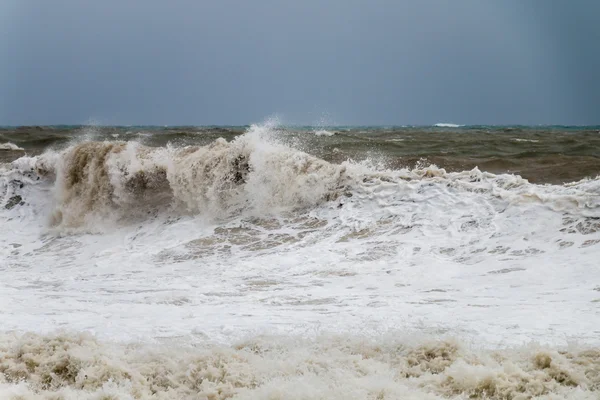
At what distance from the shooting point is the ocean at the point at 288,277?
3.84 metres

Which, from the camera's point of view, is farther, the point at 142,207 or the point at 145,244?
the point at 142,207

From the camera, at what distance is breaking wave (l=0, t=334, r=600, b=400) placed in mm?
3533

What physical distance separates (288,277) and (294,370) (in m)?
2.93

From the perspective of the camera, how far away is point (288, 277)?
22.3ft

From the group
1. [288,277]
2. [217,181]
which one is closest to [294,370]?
[288,277]

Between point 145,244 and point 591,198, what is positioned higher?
point 591,198

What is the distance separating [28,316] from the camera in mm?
5418

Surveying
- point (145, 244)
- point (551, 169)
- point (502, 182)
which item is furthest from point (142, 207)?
point (551, 169)

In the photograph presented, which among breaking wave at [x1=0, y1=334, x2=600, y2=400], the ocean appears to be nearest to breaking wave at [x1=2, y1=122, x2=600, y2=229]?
the ocean

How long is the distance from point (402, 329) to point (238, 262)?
135 inches

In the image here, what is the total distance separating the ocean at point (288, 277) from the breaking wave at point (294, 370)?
0.6 inches

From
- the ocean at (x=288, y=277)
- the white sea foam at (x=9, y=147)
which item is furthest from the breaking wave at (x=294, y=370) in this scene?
the white sea foam at (x=9, y=147)

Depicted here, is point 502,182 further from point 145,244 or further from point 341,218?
point 145,244

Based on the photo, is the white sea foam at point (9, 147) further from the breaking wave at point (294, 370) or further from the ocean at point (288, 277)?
the breaking wave at point (294, 370)
